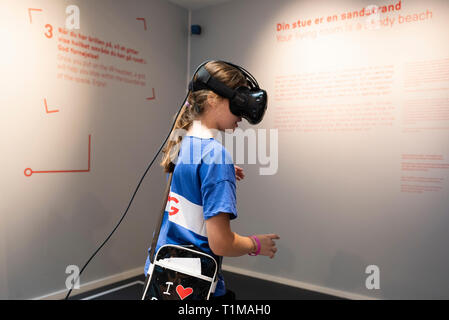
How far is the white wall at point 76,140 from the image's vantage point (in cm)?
233

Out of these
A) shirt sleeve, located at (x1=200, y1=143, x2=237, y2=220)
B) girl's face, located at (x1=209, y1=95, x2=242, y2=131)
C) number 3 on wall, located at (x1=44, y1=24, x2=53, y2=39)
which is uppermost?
number 3 on wall, located at (x1=44, y1=24, x2=53, y2=39)

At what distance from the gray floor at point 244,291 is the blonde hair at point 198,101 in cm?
185

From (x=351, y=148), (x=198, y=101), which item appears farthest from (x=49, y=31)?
(x=351, y=148)

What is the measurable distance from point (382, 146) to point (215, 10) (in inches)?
81.3

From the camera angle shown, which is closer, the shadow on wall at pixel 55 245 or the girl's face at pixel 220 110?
the girl's face at pixel 220 110

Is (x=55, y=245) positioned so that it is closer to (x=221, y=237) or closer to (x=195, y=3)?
(x=221, y=237)

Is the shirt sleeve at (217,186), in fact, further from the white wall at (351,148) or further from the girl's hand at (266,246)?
the white wall at (351,148)

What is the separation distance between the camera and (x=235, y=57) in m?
3.35

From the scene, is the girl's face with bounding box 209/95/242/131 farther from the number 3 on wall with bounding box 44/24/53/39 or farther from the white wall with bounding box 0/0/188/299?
the number 3 on wall with bounding box 44/24/53/39

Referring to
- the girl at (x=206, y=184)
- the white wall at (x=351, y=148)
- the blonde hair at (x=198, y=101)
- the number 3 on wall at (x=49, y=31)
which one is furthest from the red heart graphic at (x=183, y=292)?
the number 3 on wall at (x=49, y=31)

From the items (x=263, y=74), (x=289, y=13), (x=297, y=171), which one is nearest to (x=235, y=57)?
(x=263, y=74)

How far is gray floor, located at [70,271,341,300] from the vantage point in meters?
2.68

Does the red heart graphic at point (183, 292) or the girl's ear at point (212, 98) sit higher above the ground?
the girl's ear at point (212, 98)

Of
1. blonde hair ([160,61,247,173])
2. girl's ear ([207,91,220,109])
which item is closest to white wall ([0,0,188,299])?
blonde hair ([160,61,247,173])
